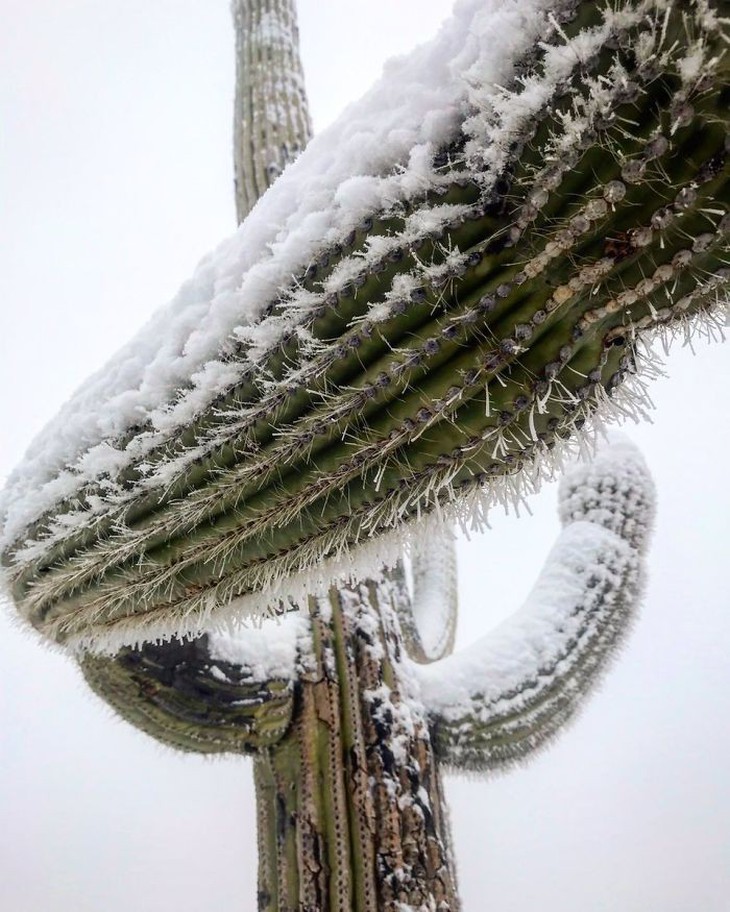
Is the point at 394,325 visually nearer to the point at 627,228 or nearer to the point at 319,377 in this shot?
the point at 319,377

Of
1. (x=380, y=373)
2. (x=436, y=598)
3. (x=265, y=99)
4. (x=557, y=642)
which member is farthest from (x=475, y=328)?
(x=436, y=598)

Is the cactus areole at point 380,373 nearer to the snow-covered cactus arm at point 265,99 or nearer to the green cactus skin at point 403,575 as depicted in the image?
the green cactus skin at point 403,575

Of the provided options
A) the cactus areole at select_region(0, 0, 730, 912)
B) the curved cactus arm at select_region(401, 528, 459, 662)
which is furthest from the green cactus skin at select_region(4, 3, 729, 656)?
the curved cactus arm at select_region(401, 528, 459, 662)

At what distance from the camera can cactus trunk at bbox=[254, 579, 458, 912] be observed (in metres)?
1.16

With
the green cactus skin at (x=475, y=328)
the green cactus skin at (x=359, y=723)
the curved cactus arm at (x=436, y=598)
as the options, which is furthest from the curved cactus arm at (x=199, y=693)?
the curved cactus arm at (x=436, y=598)

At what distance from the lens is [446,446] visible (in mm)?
621

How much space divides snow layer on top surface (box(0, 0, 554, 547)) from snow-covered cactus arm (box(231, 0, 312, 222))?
1029mm

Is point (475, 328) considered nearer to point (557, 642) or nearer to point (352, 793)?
Result: point (352, 793)

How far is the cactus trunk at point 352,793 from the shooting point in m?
1.16

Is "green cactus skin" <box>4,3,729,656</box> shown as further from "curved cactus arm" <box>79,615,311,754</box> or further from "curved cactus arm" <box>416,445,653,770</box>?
"curved cactus arm" <box>416,445,653,770</box>

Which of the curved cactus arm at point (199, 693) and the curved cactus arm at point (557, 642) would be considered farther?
the curved cactus arm at point (557, 642)

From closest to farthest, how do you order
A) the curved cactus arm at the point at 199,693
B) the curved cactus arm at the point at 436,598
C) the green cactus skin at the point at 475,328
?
1. the green cactus skin at the point at 475,328
2. the curved cactus arm at the point at 199,693
3. the curved cactus arm at the point at 436,598

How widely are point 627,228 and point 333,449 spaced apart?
33 cm

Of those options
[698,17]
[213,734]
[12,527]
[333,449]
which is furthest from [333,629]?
[698,17]
